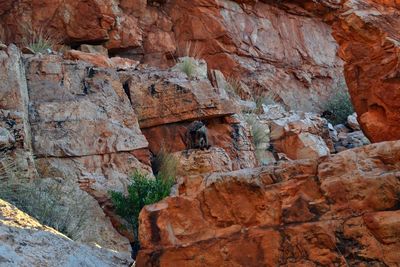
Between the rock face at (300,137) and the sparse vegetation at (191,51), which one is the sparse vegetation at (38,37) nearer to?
the sparse vegetation at (191,51)

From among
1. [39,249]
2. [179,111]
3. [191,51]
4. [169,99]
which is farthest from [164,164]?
[191,51]

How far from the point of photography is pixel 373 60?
507 centimetres

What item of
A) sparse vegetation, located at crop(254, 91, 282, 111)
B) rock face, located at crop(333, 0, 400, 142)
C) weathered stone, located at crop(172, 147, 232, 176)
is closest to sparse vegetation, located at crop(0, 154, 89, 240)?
weathered stone, located at crop(172, 147, 232, 176)

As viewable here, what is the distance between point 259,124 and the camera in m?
11.4

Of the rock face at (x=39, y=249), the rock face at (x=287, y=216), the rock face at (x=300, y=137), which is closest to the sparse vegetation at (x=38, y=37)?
the rock face at (x=300, y=137)

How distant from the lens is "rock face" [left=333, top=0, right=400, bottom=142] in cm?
487

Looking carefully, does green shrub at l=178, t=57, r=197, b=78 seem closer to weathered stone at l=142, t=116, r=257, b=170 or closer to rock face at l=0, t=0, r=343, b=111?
weathered stone at l=142, t=116, r=257, b=170

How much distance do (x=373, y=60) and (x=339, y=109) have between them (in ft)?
31.7

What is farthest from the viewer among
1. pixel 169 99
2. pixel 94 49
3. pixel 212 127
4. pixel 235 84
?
pixel 235 84

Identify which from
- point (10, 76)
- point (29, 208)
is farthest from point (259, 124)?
point (29, 208)

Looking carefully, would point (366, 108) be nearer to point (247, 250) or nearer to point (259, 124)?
point (247, 250)

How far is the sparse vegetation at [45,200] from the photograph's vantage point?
5.95m

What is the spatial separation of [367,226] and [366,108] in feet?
7.60

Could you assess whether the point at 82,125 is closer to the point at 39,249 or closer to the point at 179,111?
the point at 179,111
